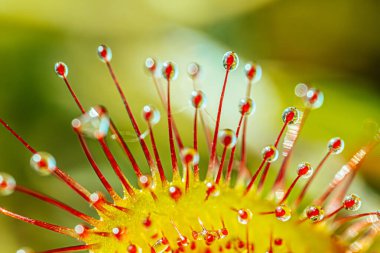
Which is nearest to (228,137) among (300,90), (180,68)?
(300,90)

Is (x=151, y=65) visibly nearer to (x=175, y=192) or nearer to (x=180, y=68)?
(x=175, y=192)

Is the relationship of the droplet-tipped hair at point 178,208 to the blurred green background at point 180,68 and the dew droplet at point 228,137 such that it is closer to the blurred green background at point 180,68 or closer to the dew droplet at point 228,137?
the dew droplet at point 228,137

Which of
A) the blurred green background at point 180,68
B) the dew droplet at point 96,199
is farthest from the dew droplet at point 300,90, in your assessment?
the dew droplet at point 96,199

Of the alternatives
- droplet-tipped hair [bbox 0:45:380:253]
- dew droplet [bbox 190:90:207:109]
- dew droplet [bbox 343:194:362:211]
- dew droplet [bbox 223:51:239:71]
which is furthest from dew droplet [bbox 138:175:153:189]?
dew droplet [bbox 343:194:362:211]

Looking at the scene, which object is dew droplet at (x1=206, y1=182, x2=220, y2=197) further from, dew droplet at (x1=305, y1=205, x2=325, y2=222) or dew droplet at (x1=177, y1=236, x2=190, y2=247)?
dew droplet at (x1=305, y1=205, x2=325, y2=222)

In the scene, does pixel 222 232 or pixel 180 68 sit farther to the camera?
pixel 180 68

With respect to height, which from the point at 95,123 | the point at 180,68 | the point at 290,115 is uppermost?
the point at 180,68

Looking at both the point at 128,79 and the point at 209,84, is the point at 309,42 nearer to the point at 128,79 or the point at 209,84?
the point at 209,84

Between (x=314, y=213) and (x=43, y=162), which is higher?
(x=43, y=162)
